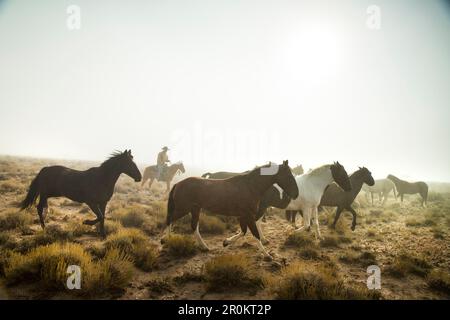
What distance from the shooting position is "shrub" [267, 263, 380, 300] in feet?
13.3

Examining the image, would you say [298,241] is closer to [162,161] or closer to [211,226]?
[211,226]

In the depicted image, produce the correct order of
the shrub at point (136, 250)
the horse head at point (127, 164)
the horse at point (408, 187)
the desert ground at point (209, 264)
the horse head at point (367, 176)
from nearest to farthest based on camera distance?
the desert ground at point (209, 264) < the shrub at point (136, 250) < the horse head at point (127, 164) < the horse head at point (367, 176) < the horse at point (408, 187)

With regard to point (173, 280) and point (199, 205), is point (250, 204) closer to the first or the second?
point (199, 205)

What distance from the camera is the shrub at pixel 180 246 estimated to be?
6.45 m

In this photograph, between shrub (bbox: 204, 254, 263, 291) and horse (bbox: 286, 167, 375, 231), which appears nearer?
shrub (bbox: 204, 254, 263, 291)

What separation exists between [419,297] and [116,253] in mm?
6439

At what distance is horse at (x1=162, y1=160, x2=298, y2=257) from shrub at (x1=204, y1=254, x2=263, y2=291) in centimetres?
152

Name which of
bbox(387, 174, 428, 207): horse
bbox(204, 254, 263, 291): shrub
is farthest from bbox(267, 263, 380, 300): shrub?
bbox(387, 174, 428, 207): horse

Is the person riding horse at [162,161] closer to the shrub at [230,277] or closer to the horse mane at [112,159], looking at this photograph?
the horse mane at [112,159]

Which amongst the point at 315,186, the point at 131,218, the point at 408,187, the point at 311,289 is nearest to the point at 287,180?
the point at 315,186

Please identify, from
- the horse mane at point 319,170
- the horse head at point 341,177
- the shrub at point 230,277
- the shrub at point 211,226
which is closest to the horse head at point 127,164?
the shrub at point 211,226

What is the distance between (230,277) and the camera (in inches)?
187

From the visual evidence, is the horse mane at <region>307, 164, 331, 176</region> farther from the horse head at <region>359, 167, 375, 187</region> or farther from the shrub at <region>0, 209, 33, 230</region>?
the shrub at <region>0, 209, 33, 230</region>

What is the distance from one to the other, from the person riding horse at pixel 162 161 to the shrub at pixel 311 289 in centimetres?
1667
